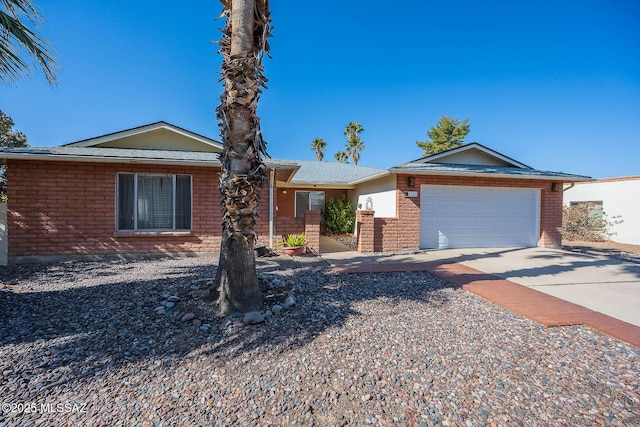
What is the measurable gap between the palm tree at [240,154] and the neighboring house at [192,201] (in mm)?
4575

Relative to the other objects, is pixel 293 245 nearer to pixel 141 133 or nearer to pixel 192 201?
pixel 192 201

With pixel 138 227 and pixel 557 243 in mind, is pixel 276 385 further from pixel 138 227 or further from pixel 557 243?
pixel 557 243

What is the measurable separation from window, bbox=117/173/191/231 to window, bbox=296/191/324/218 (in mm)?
7858

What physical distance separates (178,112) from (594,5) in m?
14.5

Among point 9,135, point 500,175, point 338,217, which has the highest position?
point 9,135

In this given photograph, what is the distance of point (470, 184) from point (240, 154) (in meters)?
9.25

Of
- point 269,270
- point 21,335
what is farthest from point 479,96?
point 21,335

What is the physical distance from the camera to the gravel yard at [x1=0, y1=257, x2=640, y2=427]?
2092 millimetres

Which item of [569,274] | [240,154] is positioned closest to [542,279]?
[569,274]

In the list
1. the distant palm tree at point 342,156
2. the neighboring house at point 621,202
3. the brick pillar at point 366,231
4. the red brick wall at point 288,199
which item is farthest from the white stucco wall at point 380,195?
the distant palm tree at point 342,156

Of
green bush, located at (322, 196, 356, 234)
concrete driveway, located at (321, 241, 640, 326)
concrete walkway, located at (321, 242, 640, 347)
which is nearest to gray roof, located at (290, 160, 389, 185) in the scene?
green bush, located at (322, 196, 356, 234)

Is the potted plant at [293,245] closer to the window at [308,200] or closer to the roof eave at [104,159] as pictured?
the roof eave at [104,159]

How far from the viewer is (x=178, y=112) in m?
11.3

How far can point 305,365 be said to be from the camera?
2.70m
